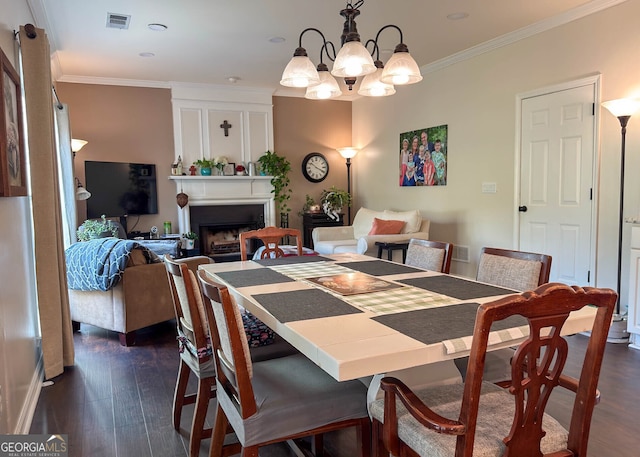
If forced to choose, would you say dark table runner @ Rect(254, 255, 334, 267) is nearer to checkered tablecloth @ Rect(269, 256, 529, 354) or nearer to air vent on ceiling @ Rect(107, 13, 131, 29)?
checkered tablecloth @ Rect(269, 256, 529, 354)

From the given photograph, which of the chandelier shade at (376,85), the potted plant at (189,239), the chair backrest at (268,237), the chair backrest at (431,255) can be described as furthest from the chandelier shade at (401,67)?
the potted plant at (189,239)

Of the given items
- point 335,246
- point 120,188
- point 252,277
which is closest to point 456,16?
point 335,246

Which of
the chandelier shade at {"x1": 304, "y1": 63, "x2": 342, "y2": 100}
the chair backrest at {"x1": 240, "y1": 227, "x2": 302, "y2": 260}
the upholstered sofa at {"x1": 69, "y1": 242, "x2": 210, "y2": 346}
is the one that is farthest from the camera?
the upholstered sofa at {"x1": 69, "y1": 242, "x2": 210, "y2": 346}

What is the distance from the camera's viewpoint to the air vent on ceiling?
398 cm

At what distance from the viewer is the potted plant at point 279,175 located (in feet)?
22.7

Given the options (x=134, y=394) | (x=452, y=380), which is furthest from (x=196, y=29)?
(x=452, y=380)

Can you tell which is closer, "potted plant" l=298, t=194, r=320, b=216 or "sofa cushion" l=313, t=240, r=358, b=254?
"sofa cushion" l=313, t=240, r=358, b=254

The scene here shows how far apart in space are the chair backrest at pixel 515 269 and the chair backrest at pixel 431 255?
0.75ft

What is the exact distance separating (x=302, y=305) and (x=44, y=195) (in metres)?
2.07

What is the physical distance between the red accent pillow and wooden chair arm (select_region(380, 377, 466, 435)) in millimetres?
4249

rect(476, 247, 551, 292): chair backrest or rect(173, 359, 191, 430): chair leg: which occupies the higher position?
rect(476, 247, 551, 292): chair backrest

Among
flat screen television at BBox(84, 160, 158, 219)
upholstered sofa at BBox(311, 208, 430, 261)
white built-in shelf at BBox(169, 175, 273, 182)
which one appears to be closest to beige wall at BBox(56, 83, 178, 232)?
flat screen television at BBox(84, 160, 158, 219)

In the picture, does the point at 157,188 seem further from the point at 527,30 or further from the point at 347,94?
the point at 527,30

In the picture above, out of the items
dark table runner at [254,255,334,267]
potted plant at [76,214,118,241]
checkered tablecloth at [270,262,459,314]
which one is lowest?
checkered tablecloth at [270,262,459,314]
